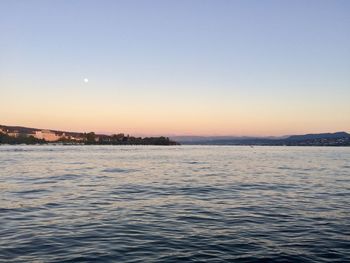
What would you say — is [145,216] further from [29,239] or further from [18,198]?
[18,198]

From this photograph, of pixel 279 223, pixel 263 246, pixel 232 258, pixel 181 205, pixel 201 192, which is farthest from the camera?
pixel 201 192

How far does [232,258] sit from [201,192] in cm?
1862

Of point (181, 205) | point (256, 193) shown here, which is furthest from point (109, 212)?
point (256, 193)

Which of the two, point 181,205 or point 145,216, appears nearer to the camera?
point 145,216

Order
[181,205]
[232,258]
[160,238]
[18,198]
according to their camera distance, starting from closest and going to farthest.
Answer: [232,258] < [160,238] < [181,205] < [18,198]

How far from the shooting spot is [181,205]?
25.5 meters

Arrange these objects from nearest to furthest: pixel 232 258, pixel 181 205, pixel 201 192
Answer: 1. pixel 232 258
2. pixel 181 205
3. pixel 201 192

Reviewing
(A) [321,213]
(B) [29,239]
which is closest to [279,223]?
(A) [321,213]

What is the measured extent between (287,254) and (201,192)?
18294mm

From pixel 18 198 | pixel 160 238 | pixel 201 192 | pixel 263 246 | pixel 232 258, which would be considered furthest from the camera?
pixel 201 192

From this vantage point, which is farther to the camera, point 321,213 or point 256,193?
point 256,193

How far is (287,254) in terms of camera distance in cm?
1430

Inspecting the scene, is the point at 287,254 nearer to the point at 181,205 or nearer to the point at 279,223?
the point at 279,223

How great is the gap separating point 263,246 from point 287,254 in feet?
4.18
